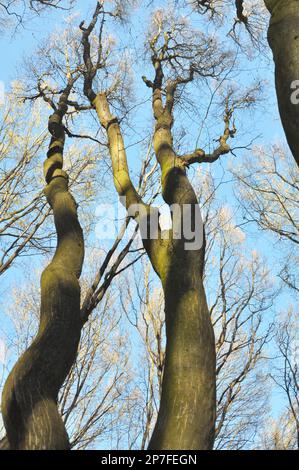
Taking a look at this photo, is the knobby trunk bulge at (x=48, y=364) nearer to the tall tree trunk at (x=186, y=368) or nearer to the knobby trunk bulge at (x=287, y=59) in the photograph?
the tall tree trunk at (x=186, y=368)

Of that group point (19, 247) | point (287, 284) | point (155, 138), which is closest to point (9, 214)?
point (19, 247)

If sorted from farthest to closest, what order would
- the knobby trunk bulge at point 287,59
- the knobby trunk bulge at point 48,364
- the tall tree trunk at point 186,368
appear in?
the knobby trunk bulge at point 287,59
the tall tree trunk at point 186,368
the knobby trunk bulge at point 48,364

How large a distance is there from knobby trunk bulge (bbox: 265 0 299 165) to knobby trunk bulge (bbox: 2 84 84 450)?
1.48 meters

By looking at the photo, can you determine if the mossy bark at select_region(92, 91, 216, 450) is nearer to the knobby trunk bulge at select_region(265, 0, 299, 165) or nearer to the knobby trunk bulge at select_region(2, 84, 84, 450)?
the knobby trunk bulge at select_region(2, 84, 84, 450)

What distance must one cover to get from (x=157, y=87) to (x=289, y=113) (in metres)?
3.10

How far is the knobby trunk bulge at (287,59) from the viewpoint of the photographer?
2.77 m

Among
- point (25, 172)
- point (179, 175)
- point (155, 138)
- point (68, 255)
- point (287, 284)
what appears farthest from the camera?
point (25, 172)

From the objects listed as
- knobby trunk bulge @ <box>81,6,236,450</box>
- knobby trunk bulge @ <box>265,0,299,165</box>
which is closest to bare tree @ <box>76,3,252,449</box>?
knobby trunk bulge @ <box>81,6,236,450</box>

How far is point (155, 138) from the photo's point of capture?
459cm

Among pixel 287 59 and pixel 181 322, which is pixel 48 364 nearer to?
pixel 181 322

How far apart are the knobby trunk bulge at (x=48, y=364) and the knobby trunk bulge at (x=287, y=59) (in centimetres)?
148

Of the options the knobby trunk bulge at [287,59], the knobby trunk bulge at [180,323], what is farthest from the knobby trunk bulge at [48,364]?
the knobby trunk bulge at [287,59]

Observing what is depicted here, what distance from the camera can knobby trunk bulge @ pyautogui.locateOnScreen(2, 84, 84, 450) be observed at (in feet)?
7.77
